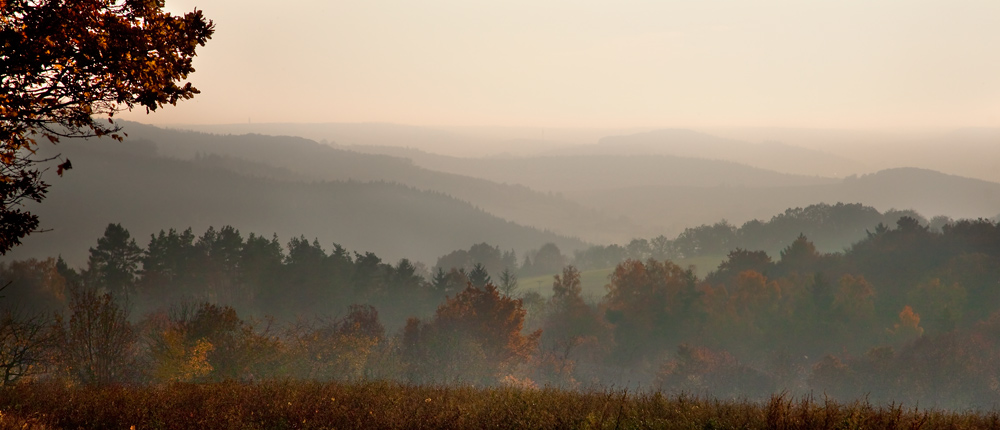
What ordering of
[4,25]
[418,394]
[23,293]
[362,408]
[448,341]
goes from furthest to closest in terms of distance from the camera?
1. [23,293]
2. [448,341]
3. [418,394]
4. [362,408]
5. [4,25]

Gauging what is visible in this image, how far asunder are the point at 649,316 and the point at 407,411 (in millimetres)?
97265

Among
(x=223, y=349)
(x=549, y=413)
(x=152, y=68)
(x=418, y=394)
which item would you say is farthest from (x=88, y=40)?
(x=223, y=349)

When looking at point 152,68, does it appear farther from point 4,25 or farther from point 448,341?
point 448,341

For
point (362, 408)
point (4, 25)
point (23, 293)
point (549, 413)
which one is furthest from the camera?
point (23, 293)

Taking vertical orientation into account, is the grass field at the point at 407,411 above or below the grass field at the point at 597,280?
above

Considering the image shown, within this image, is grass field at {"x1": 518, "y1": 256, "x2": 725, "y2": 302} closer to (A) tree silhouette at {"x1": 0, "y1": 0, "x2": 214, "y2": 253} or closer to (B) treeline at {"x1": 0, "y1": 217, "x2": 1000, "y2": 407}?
(B) treeline at {"x1": 0, "y1": 217, "x2": 1000, "y2": 407}

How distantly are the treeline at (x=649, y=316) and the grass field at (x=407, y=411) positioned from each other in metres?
48.9

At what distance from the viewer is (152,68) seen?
33.1ft

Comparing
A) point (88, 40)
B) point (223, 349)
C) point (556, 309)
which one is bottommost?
point (556, 309)

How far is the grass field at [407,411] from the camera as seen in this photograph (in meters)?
9.98

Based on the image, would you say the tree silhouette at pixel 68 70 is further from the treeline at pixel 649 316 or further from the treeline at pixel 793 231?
the treeline at pixel 793 231

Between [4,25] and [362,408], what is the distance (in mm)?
8386

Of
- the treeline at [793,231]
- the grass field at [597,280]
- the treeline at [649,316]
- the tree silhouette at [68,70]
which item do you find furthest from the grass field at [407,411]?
the treeline at [793,231]

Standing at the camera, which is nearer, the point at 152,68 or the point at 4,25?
the point at 4,25
